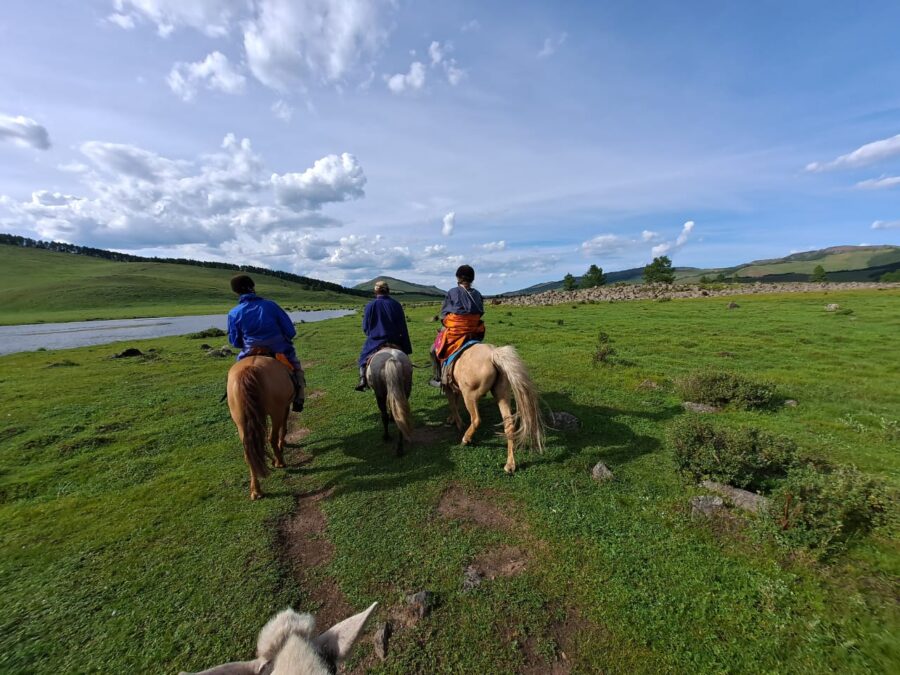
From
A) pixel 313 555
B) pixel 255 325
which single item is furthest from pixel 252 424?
pixel 313 555

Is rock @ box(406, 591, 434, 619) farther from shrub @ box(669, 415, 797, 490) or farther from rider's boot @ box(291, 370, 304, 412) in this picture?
rider's boot @ box(291, 370, 304, 412)

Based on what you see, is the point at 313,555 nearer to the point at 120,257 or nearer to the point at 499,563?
the point at 499,563

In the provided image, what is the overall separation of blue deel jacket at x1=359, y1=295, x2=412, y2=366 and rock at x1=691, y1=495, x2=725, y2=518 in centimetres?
580

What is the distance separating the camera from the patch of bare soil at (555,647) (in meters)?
3.03

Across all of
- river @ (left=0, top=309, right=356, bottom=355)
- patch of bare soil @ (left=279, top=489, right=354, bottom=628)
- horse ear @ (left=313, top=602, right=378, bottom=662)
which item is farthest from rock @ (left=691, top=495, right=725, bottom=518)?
river @ (left=0, top=309, right=356, bottom=355)

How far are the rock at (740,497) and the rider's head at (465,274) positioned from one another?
17.9ft

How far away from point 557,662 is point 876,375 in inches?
527

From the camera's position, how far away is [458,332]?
300 inches

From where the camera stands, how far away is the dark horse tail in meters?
5.61

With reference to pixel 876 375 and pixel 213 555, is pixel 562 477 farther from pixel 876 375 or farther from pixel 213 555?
pixel 876 375

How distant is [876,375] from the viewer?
1004 centimetres

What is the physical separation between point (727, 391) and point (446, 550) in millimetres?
7852

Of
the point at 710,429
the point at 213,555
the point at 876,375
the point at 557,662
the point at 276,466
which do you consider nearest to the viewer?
the point at 557,662

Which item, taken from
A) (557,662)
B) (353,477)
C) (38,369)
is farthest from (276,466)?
(38,369)
